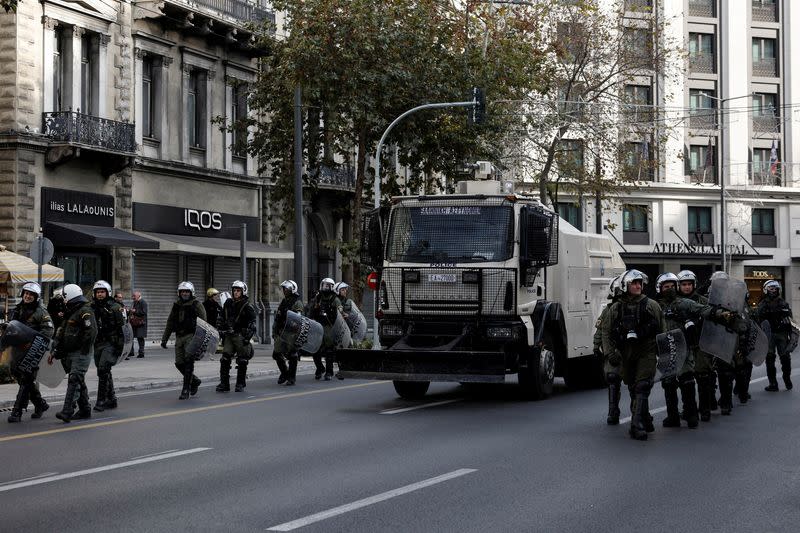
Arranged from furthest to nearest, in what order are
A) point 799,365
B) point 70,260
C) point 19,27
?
point 70,260 → point 19,27 → point 799,365

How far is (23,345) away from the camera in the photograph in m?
14.4

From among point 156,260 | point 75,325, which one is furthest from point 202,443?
point 156,260

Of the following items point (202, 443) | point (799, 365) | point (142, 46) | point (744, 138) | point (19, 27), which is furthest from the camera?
point (744, 138)

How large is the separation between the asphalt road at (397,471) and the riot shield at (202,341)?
1.38 meters

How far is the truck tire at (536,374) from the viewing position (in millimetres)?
16391

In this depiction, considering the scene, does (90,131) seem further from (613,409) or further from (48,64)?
(613,409)

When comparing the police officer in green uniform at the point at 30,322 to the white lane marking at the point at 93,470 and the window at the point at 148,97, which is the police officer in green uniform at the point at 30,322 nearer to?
the white lane marking at the point at 93,470

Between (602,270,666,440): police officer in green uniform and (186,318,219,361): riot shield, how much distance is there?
6736mm

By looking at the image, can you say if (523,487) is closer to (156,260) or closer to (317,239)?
(156,260)

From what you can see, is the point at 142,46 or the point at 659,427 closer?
the point at 659,427

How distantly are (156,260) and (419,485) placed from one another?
86.7ft

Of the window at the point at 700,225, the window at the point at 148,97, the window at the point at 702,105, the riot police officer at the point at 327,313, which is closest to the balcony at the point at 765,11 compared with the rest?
the window at the point at 702,105

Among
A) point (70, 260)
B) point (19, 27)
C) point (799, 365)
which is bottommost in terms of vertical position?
point (799, 365)

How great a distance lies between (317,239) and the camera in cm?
4284
